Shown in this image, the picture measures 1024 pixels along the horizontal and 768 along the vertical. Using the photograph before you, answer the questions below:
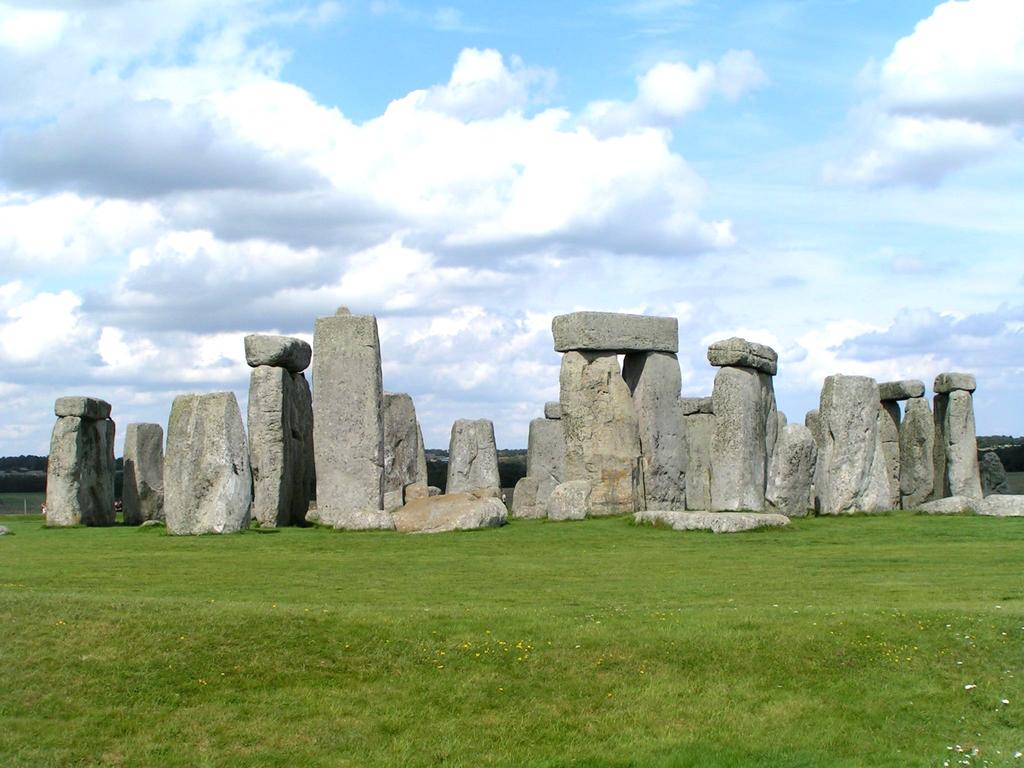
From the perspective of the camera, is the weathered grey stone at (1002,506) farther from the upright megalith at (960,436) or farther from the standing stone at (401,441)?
the standing stone at (401,441)

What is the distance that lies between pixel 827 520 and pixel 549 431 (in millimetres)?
11689

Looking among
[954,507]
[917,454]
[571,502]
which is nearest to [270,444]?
[571,502]

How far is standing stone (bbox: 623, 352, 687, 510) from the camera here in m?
27.3

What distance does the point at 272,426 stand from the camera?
25.7m

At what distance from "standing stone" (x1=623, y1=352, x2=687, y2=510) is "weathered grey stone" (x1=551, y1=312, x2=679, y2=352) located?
37cm

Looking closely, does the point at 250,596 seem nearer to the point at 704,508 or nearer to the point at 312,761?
the point at 312,761

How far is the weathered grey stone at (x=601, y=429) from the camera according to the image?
87.7 ft

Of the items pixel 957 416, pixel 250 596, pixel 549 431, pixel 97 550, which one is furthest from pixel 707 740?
pixel 549 431

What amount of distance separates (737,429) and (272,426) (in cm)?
846

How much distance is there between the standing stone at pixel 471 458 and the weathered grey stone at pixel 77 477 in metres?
8.26

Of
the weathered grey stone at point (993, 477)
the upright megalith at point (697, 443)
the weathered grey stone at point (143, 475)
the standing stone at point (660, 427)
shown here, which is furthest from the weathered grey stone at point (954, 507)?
the weathered grey stone at point (143, 475)

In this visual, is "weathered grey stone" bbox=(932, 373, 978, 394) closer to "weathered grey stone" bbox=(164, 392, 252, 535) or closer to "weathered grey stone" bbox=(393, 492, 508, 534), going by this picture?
"weathered grey stone" bbox=(393, 492, 508, 534)

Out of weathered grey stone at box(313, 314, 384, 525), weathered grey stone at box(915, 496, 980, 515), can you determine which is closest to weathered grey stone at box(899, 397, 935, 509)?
weathered grey stone at box(915, 496, 980, 515)

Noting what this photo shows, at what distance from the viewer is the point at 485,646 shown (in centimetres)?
1210
